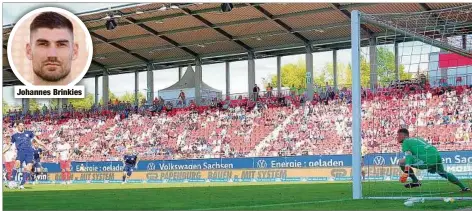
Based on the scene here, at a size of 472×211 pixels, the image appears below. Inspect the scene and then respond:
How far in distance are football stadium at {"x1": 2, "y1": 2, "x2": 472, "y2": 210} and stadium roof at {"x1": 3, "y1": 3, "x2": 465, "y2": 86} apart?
0.31 feet

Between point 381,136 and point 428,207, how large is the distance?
1938cm

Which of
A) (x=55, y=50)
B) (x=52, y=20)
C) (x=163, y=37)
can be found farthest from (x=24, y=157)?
(x=163, y=37)

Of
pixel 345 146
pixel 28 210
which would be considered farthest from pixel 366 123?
pixel 28 210

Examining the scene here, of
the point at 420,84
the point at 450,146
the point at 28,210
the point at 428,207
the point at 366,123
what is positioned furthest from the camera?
the point at 366,123

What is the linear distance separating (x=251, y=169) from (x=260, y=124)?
557 centimetres

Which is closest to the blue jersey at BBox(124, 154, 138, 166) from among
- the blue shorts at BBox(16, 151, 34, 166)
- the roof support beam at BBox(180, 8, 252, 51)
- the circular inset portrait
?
the roof support beam at BBox(180, 8, 252, 51)

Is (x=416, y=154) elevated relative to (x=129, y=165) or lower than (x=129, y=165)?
elevated

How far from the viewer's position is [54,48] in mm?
Result: 18000

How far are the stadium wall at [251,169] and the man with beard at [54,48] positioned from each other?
10.6 metres

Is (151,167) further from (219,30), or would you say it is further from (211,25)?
(219,30)

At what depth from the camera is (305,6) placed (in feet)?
101

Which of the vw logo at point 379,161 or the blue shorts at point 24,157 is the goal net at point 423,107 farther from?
the blue shorts at point 24,157

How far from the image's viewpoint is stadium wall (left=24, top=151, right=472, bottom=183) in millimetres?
25156

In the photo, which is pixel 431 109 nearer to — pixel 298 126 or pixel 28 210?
pixel 298 126
